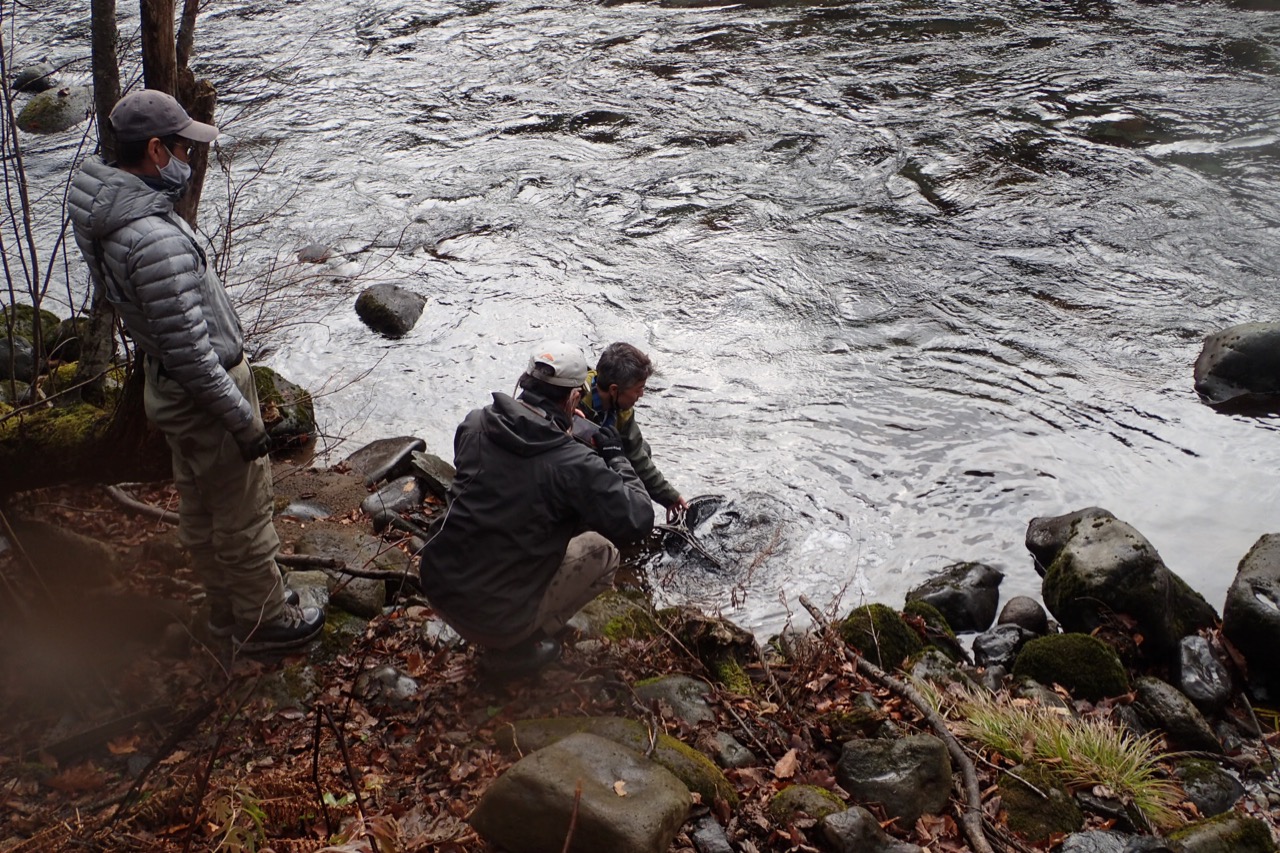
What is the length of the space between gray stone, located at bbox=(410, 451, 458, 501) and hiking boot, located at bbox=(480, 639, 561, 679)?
3.23 m

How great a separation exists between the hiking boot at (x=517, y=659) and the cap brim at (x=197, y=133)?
282 centimetres

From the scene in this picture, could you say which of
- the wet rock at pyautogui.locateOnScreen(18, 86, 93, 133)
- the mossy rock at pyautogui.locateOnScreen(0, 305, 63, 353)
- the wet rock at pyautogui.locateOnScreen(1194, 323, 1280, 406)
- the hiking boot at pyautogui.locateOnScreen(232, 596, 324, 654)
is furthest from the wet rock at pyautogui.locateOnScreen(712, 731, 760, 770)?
the wet rock at pyautogui.locateOnScreen(18, 86, 93, 133)

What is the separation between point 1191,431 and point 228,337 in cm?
843

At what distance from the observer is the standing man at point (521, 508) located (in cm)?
493

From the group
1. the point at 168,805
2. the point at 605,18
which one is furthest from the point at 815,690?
the point at 605,18

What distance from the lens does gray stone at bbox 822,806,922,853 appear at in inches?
182

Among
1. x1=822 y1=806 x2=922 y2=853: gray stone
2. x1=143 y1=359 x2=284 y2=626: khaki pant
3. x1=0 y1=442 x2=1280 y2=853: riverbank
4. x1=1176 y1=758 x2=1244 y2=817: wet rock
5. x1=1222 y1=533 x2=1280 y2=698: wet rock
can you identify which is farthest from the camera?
x1=1222 y1=533 x2=1280 y2=698: wet rock

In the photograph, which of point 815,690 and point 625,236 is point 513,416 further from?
point 625,236

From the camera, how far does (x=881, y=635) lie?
7.06 meters

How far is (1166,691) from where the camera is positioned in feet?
22.6

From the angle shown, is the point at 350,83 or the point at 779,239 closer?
the point at 779,239

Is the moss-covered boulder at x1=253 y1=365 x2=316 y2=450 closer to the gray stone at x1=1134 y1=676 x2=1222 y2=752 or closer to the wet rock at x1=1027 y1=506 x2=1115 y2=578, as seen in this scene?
the wet rock at x1=1027 y1=506 x2=1115 y2=578

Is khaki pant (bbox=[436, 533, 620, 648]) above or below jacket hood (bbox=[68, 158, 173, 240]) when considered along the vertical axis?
below

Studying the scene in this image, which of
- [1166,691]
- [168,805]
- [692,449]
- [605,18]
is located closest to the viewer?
[168,805]
